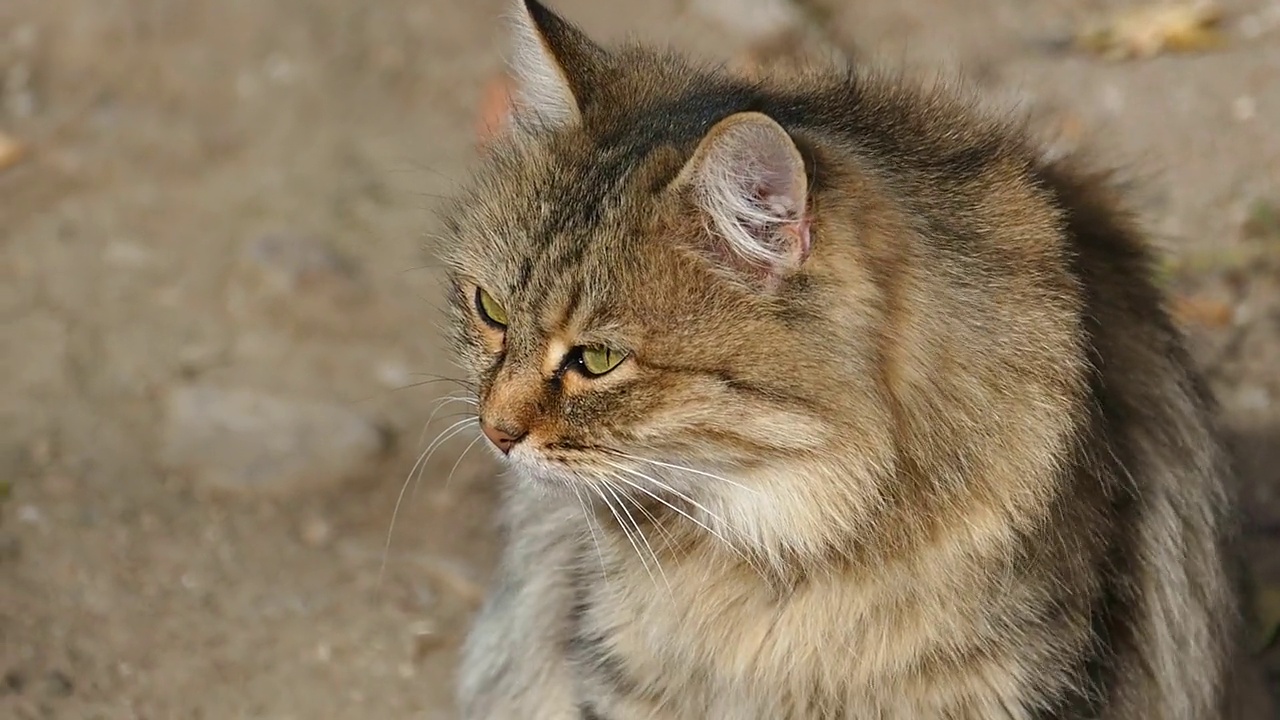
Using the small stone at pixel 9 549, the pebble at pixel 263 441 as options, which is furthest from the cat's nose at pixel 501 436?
the small stone at pixel 9 549

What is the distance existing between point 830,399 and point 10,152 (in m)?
3.44

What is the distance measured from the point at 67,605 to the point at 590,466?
164 cm

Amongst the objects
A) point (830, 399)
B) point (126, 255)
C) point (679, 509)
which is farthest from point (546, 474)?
point (126, 255)

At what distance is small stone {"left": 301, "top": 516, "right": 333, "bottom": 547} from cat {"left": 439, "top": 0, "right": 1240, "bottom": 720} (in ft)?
4.07

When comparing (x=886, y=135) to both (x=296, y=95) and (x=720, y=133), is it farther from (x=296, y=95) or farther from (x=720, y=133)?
(x=296, y=95)

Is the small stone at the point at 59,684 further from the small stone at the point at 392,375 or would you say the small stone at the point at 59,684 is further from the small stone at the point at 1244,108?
the small stone at the point at 1244,108

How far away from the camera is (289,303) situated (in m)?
3.95

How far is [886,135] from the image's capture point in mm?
2004

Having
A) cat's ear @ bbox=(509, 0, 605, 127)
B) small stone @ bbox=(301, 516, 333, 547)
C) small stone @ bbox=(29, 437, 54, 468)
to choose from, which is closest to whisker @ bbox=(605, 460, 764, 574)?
cat's ear @ bbox=(509, 0, 605, 127)

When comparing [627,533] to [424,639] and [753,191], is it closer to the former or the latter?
[753,191]

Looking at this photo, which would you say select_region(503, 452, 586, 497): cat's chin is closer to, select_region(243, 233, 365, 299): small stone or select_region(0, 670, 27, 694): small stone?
select_region(0, 670, 27, 694): small stone

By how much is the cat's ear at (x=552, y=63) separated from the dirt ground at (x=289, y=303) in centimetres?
79

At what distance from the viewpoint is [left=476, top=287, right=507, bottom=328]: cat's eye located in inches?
81.4

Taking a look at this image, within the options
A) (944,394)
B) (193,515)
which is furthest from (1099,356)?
(193,515)
